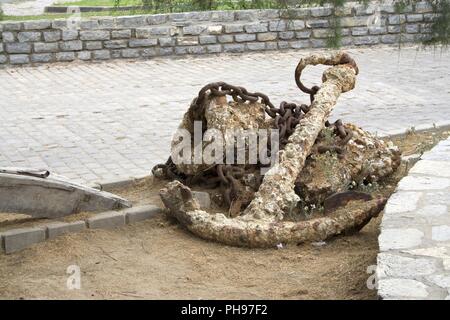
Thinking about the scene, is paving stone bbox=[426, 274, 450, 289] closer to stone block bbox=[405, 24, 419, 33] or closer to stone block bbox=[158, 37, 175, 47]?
stone block bbox=[158, 37, 175, 47]

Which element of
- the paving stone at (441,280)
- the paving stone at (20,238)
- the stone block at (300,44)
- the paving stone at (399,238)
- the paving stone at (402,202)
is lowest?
the paving stone at (20,238)

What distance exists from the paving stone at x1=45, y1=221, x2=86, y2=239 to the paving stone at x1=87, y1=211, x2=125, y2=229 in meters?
0.07

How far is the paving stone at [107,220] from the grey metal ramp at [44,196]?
0.33 ft

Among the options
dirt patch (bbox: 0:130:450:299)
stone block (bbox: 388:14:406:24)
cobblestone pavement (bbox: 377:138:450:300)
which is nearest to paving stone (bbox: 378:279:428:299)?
cobblestone pavement (bbox: 377:138:450:300)

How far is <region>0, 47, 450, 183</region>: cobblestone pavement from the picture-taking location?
8.30 m

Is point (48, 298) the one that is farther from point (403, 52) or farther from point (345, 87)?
point (403, 52)

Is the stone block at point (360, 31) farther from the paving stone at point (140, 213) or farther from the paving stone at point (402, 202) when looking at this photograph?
the paving stone at point (402, 202)

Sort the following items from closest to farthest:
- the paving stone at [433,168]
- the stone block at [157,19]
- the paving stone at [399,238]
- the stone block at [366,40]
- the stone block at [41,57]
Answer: the paving stone at [399,238] → the paving stone at [433,168] → the stone block at [41,57] → the stone block at [157,19] → the stone block at [366,40]

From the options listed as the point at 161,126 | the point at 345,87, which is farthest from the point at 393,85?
the point at 345,87

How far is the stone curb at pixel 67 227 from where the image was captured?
5488 millimetres

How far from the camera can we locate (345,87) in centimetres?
652

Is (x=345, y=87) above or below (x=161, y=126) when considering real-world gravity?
above

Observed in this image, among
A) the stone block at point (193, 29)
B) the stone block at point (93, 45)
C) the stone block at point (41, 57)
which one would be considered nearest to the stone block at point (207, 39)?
the stone block at point (193, 29)

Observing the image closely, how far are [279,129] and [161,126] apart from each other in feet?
11.5
